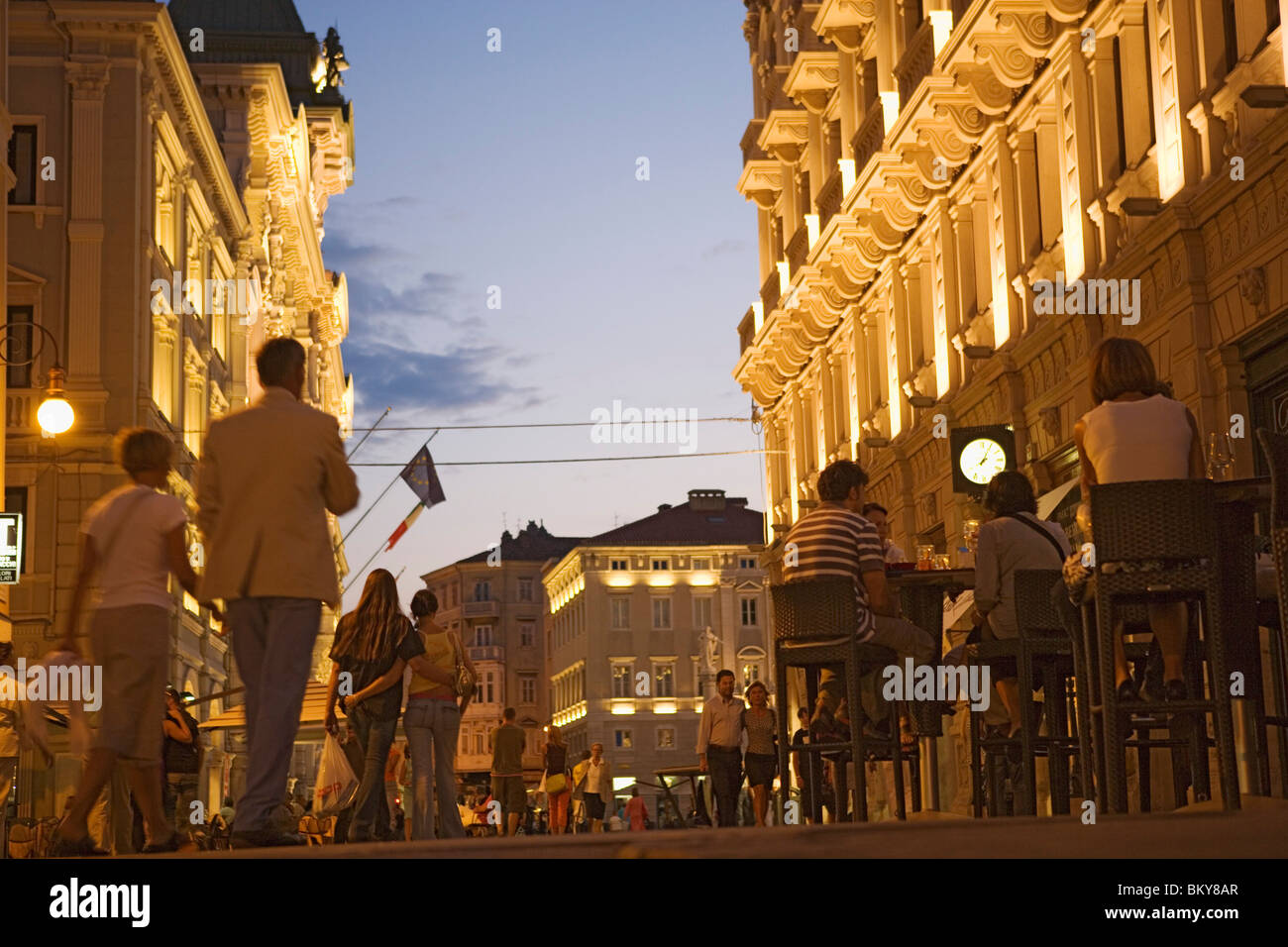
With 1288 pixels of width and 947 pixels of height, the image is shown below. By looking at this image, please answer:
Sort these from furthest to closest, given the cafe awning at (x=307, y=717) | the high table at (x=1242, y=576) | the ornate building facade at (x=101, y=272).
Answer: the ornate building facade at (x=101, y=272) < the cafe awning at (x=307, y=717) < the high table at (x=1242, y=576)

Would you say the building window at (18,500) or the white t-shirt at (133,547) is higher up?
the building window at (18,500)

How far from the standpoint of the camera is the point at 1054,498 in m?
20.4

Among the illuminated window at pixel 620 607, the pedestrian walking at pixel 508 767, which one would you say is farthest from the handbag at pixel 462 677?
the illuminated window at pixel 620 607

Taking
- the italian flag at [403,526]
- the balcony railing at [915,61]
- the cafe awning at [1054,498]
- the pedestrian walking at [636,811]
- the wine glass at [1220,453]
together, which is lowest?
the pedestrian walking at [636,811]

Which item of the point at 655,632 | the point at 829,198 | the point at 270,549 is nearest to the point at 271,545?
the point at 270,549

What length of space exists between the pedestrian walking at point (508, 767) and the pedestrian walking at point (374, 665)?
33.6 feet

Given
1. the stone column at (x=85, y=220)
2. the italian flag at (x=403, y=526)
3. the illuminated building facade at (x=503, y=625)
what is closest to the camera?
the stone column at (x=85, y=220)

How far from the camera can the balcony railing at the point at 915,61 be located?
27.3 metres

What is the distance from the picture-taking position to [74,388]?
122 feet

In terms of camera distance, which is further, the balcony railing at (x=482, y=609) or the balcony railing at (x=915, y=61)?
the balcony railing at (x=482, y=609)

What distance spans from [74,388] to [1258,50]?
26419 millimetres

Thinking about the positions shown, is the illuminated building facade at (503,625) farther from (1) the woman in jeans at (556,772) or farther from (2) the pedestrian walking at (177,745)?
(2) the pedestrian walking at (177,745)

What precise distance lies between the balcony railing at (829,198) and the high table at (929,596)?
22271mm
